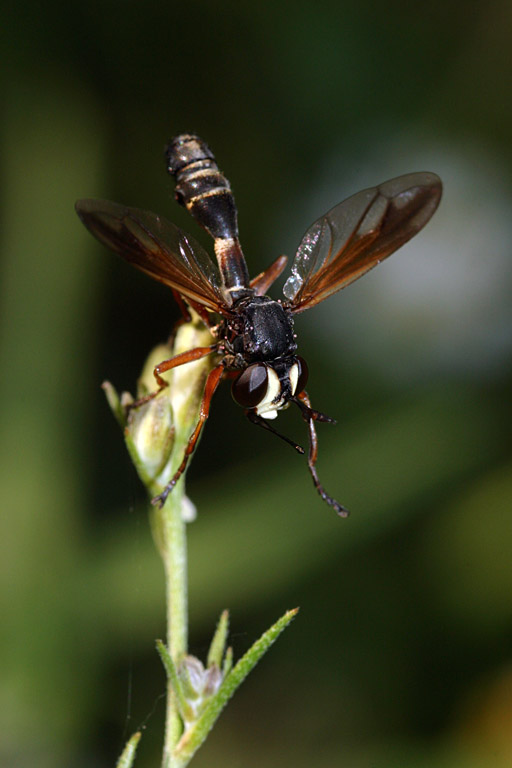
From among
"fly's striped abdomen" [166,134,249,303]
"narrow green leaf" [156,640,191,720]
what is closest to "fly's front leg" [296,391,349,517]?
"fly's striped abdomen" [166,134,249,303]

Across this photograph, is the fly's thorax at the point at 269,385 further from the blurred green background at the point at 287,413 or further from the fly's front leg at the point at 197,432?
the blurred green background at the point at 287,413

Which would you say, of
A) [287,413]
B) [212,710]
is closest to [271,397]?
[212,710]

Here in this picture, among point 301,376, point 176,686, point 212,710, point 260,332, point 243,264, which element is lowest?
point 212,710

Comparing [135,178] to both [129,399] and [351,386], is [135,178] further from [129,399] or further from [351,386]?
[129,399]

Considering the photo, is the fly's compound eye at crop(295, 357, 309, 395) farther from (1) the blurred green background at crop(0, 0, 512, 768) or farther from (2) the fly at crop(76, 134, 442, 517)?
(1) the blurred green background at crop(0, 0, 512, 768)

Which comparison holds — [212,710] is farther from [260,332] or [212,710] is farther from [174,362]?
[260,332]

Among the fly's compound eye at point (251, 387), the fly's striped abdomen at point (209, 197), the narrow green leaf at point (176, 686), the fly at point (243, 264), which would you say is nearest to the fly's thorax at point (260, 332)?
the fly at point (243, 264)
